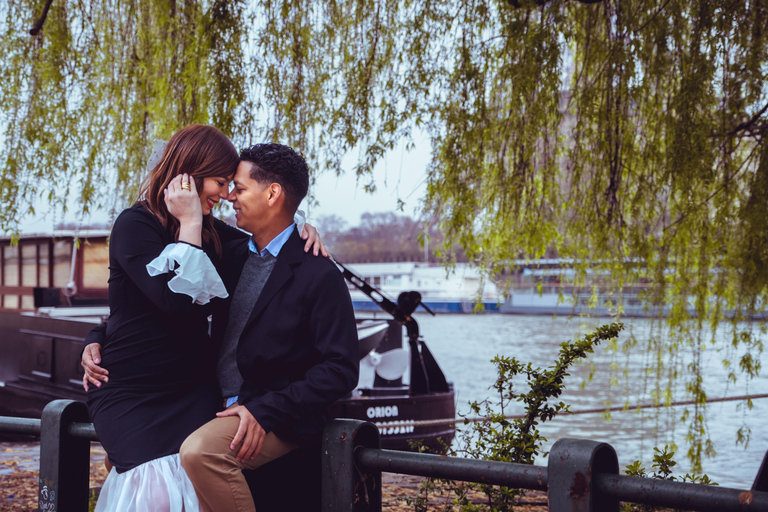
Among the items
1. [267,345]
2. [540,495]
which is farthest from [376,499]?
[540,495]

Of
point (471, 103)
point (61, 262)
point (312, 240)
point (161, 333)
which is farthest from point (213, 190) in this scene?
point (61, 262)

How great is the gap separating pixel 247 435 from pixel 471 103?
4.01 metres

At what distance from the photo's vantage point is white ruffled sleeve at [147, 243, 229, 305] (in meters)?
2.05

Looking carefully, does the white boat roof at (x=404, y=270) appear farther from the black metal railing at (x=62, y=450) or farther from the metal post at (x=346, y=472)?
the metal post at (x=346, y=472)

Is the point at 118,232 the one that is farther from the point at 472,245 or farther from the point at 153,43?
the point at 472,245

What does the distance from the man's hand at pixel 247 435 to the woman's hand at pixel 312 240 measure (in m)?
0.55

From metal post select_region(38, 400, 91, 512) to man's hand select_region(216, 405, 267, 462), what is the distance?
3.67 ft

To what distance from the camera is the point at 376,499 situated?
2.37m

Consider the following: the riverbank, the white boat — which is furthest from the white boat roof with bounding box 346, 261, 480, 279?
the riverbank

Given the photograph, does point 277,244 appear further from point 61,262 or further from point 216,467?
point 61,262

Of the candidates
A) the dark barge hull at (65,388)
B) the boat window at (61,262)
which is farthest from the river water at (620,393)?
the boat window at (61,262)

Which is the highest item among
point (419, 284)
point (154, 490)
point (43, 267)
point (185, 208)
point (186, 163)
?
point (186, 163)

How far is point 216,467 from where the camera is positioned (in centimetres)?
200

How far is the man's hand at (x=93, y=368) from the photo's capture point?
7.27 ft
